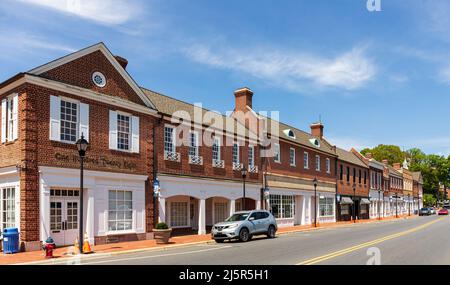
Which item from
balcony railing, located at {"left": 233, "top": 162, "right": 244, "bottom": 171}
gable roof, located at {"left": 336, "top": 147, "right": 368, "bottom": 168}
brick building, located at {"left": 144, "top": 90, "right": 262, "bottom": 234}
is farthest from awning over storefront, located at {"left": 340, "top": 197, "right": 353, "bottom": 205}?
balcony railing, located at {"left": 233, "top": 162, "right": 244, "bottom": 171}

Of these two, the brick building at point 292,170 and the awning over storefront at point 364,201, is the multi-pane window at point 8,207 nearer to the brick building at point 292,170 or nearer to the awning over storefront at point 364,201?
the brick building at point 292,170

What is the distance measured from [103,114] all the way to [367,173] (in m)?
46.8

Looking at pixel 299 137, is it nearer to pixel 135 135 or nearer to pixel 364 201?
pixel 364 201

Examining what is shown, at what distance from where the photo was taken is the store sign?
63.1ft

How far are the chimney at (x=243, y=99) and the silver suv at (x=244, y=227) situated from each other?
15702 mm

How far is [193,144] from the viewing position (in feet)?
89.1

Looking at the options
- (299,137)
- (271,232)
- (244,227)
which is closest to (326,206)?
(299,137)

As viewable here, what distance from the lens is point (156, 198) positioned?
935 inches

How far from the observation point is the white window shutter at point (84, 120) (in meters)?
20.2

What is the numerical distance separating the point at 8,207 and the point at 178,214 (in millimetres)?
11151

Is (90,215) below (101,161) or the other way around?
below
